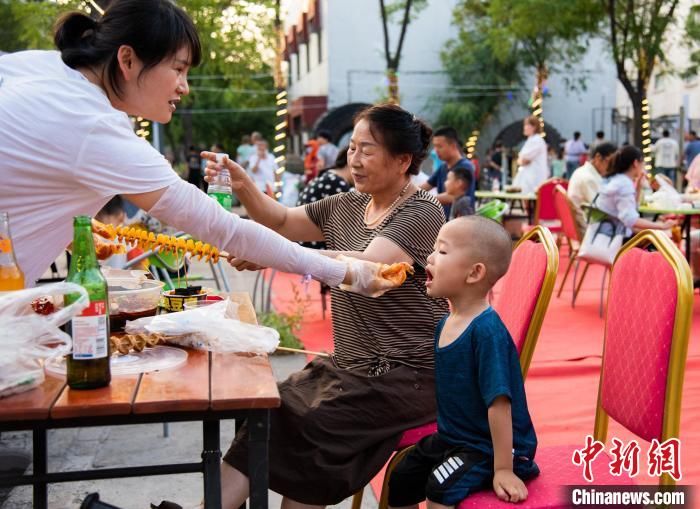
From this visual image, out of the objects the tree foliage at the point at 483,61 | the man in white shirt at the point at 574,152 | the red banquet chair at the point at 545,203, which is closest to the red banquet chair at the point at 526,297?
the red banquet chair at the point at 545,203

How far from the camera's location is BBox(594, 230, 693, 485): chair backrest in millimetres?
1888

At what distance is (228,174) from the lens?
269 centimetres

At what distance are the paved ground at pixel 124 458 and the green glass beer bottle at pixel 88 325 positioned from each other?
5.56ft

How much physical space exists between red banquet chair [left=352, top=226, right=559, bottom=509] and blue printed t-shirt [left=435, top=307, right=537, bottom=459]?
25cm

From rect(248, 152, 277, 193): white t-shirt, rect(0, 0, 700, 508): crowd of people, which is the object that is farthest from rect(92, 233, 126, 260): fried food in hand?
rect(248, 152, 277, 193): white t-shirt

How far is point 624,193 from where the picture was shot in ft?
20.5

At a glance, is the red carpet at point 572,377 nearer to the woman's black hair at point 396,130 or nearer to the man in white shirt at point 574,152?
the woman's black hair at point 396,130

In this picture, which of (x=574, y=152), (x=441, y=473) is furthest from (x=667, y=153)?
(x=441, y=473)

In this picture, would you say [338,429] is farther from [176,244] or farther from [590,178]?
[590,178]

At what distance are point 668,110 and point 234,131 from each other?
873 inches

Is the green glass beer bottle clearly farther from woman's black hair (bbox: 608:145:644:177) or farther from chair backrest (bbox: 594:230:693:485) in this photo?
woman's black hair (bbox: 608:145:644:177)

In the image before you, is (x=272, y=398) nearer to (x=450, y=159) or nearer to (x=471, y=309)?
(x=471, y=309)

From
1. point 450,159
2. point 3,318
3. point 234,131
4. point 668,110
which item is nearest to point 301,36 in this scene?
point 234,131

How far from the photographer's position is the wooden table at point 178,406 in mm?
1534
